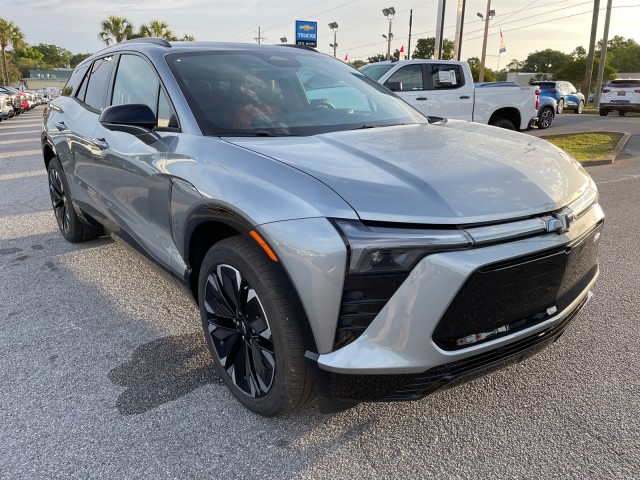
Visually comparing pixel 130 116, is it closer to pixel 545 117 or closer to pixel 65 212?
pixel 65 212

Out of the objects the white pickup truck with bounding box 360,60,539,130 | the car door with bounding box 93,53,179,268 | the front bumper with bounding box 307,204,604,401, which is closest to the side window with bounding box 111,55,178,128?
the car door with bounding box 93,53,179,268

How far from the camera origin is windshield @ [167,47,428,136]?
2854 mm

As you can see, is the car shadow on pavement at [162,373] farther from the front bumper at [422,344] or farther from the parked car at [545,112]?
the parked car at [545,112]

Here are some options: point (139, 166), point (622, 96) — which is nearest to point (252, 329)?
point (139, 166)

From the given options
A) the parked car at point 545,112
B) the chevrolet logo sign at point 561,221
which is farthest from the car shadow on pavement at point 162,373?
the parked car at point 545,112

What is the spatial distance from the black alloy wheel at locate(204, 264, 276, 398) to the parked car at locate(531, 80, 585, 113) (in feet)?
86.0

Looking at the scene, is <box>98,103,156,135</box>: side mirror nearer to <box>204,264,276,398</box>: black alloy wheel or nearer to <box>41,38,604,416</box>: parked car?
<box>41,38,604,416</box>: parked car

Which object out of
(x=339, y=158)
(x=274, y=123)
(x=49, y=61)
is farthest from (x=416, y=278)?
(x=49, y=61)

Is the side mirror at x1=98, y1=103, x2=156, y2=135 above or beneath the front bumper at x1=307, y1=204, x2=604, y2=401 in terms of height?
above

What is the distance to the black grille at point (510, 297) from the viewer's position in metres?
1.91

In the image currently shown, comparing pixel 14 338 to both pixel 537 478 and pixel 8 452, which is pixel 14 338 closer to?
pixel 8 452

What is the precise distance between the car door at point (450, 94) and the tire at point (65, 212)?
7422 millimetres

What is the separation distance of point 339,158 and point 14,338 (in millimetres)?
2380

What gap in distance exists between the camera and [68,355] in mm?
3023
